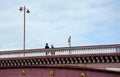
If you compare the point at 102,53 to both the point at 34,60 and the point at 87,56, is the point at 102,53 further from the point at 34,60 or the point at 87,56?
the point at 34,60

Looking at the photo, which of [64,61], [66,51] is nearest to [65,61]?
[64,61]

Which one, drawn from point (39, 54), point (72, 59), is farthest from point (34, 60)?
point (72, 59)

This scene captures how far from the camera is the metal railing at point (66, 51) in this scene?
34.5 m

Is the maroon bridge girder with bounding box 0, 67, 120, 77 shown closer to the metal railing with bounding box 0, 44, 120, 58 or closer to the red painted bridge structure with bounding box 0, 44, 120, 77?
the red painted bridge structure with bounding box 0, 44, 120, 77

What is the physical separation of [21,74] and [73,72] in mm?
4603

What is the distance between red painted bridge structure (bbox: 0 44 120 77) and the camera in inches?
1172

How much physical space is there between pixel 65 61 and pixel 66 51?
3.75 feet

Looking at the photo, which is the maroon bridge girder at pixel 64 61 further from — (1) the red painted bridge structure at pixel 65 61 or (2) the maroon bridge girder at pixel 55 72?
(2) the maroon bridge girder at pixel 55 72

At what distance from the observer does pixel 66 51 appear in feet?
120

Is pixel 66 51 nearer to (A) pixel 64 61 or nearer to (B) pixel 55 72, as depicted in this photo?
(A) pixel 64 61

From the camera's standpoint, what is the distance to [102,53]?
33812mm

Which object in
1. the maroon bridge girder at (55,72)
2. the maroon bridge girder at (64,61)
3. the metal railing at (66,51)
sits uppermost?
the metal railing at (66,51)

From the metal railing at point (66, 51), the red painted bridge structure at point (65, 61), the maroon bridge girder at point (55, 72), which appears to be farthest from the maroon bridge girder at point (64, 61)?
the maroon bridge girder at point (55, 72)

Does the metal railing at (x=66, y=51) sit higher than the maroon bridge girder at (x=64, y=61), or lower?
higher
